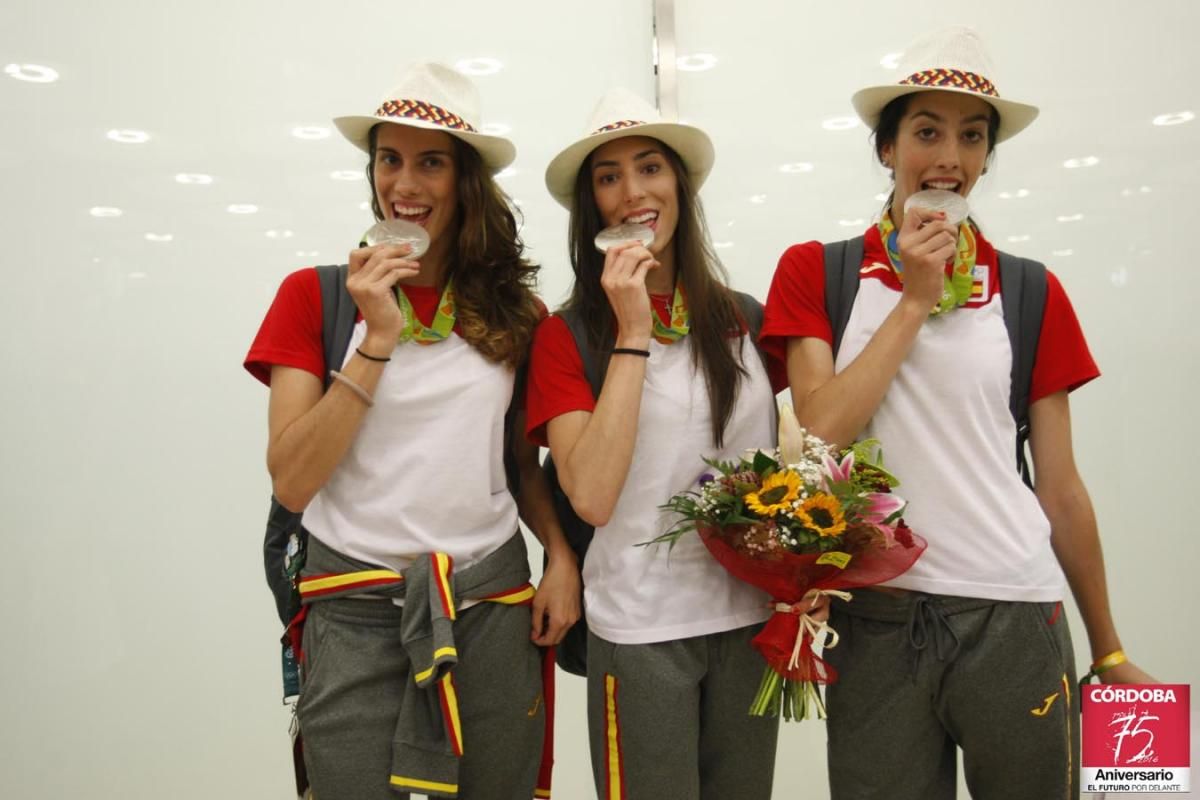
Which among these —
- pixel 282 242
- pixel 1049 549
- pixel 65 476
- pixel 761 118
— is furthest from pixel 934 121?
pixel 65 476

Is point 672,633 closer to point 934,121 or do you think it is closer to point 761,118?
point 934,121

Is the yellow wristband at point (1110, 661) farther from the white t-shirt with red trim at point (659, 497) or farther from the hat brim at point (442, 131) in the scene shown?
the hat brim at point (442, 131)

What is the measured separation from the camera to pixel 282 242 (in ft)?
11.0

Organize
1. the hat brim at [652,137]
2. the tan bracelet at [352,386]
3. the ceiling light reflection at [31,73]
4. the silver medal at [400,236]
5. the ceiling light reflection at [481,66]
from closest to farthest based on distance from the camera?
the tan bracelet at [352,386], the silver medal at [400,236], the hat brim at [652,137], the ceiling light reflection at [31,73], the ceiling light reflection at [481,66]

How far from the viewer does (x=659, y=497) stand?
189 cm

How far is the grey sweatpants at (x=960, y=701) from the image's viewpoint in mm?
1798

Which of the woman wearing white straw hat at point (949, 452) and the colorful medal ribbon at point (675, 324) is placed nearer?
the woman wearing white straw hat at point (949, 452)

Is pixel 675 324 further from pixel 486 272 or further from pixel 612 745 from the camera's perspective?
pixel 612 745

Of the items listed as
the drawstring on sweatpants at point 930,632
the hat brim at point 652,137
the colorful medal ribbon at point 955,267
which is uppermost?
the hat brim at point 652,137

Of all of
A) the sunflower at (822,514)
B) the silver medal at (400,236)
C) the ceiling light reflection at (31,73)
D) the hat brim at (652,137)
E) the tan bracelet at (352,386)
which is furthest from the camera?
the ceiling light reflection at (31,73)

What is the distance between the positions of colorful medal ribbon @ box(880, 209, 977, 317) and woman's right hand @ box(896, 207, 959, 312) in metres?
0.05

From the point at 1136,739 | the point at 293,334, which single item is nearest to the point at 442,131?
the point at 293,334

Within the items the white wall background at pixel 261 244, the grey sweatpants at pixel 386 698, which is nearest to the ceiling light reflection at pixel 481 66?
the white wall background at pixel 261 244

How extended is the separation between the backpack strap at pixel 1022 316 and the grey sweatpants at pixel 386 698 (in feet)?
3.92
